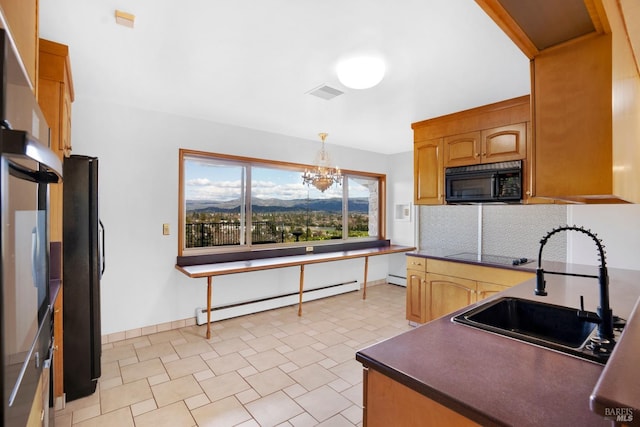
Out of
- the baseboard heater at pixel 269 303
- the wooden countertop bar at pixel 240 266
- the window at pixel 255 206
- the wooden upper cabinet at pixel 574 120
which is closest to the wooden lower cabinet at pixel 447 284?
the wooden countertop bar at pixel 240 266

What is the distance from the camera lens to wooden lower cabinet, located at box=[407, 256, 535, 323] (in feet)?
10.1

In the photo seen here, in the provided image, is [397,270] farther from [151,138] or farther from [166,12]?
[166,12]

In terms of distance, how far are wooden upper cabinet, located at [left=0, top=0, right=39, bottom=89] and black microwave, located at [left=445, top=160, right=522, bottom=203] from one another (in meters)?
3.45

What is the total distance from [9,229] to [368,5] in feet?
5.90

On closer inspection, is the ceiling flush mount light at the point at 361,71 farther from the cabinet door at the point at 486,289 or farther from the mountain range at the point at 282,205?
the mountain range at the point at 282,205

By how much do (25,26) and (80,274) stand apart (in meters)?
1.91

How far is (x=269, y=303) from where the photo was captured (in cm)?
432

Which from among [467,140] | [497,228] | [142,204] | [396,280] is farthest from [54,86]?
[396,280]

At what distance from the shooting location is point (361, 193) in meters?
5.94

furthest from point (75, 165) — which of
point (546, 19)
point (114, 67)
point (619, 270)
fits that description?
point (619, 270)

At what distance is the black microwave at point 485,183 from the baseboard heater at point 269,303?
241cm

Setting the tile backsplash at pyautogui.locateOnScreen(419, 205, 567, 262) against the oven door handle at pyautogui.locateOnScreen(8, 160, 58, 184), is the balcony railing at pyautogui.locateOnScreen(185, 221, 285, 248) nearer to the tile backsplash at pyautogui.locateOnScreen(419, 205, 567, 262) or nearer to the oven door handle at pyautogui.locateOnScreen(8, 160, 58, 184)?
the tile backsplash at pyautogui.locateOnScreen(419, 205, 567, 262)

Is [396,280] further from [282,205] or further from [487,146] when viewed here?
[487,146]

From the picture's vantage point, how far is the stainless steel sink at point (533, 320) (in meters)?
1.55
